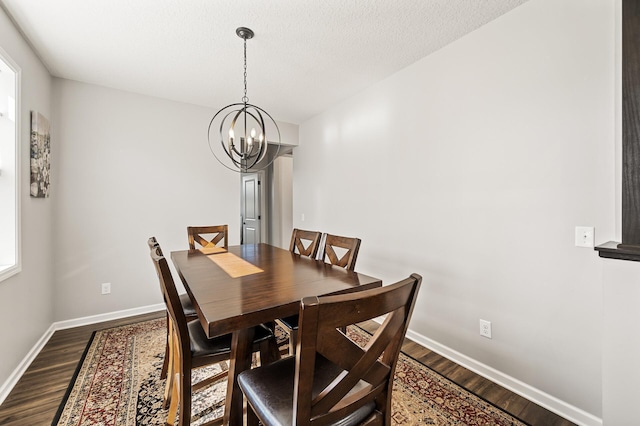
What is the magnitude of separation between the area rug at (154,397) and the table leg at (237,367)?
0.41 meters

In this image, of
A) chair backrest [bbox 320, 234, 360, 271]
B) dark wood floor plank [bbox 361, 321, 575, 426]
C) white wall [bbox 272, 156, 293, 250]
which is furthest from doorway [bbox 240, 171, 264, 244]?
dark wood floor plank [bbox 361, 321, 575, 426]

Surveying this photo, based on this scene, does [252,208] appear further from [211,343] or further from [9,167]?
[211,343]

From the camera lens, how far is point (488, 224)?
6.76ft

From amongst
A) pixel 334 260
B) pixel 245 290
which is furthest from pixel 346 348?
pixel 334 260

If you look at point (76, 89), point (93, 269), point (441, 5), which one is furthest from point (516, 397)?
point (76, 89)

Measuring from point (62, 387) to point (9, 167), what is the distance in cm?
156

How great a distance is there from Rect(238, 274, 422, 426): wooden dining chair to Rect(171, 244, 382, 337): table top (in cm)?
25

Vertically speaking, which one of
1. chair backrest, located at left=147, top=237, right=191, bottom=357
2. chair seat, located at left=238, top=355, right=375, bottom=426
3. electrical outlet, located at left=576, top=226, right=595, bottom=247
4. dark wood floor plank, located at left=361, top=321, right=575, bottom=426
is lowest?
dark wood floor plank, located at left=361, top=321, right=575, bottom=426

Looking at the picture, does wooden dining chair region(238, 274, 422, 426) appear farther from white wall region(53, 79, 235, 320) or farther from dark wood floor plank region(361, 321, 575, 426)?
white wall region(53, 79, 235, 320)

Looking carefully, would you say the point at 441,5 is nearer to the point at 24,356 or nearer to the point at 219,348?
the point at 219,348

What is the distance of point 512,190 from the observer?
1.93 m

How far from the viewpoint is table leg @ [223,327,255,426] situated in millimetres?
1312

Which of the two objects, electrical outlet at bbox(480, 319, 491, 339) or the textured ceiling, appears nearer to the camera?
the textured ceiling

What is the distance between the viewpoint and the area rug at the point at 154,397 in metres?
1.63
